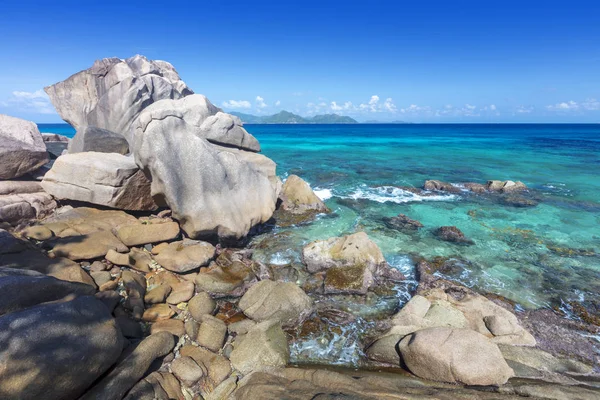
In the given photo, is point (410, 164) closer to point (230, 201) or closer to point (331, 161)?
point (331, 161)

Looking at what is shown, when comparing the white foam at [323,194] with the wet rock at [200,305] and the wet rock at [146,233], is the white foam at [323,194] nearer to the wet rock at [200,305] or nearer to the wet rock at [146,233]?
the wet rock at [146,233]

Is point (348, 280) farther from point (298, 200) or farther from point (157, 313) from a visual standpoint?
point (298, 200)

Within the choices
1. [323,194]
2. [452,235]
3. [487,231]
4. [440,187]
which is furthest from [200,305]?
[440,187]

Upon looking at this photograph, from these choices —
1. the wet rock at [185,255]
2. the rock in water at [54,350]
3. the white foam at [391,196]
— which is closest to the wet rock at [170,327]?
the rock in water at [54,350]

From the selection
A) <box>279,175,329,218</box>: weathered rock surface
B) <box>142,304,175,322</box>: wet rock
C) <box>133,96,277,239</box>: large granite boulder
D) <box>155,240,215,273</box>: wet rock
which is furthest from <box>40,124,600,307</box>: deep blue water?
<box>142,304,175,322</box>: wet rock

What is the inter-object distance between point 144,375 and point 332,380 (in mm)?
3954

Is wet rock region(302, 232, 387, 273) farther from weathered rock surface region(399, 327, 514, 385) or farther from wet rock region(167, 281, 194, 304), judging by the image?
wet rock region(167, 281, 194, 304)

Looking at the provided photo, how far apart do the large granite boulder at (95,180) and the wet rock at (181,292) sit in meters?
5.07

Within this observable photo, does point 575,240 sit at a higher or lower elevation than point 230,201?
lower

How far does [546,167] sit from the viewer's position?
124ft

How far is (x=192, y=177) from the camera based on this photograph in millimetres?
11602

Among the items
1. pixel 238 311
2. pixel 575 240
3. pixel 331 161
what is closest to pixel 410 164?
pixel 331 161

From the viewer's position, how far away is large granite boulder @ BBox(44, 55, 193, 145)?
88.3 ft

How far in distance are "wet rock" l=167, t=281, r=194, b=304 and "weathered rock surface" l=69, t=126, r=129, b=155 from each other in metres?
9.71
